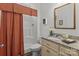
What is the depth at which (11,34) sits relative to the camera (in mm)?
1624

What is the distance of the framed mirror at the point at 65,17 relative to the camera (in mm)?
1592

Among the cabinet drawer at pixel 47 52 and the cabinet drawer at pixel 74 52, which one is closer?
the cabinet drawer at pixel 74 52

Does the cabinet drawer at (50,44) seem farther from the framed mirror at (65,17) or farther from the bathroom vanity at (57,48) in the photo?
the framed mirror at (65,17)

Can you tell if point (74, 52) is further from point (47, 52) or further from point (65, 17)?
point (65, 17)

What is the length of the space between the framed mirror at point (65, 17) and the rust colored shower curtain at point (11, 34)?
440mm

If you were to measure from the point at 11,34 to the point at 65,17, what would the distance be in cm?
67

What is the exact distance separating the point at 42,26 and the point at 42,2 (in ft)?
0.96

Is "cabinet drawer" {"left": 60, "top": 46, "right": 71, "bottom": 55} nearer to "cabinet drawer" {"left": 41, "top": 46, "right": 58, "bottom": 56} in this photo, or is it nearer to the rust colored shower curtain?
"cabinet drawer" {"left": 41, "top": 46, "right": 58, "bottom": 56}

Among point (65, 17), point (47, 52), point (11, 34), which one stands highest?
point (65, 17)

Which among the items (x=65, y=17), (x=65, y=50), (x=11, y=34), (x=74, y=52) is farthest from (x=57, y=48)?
(x=11, y=34)

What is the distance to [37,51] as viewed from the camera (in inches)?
65.6

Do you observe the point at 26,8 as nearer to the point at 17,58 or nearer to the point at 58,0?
the point at 58,0

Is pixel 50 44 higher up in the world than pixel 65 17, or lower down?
lower down

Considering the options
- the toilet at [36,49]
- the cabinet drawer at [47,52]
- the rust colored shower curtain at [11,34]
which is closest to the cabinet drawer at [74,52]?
the cabinet drawer at [47,52]
